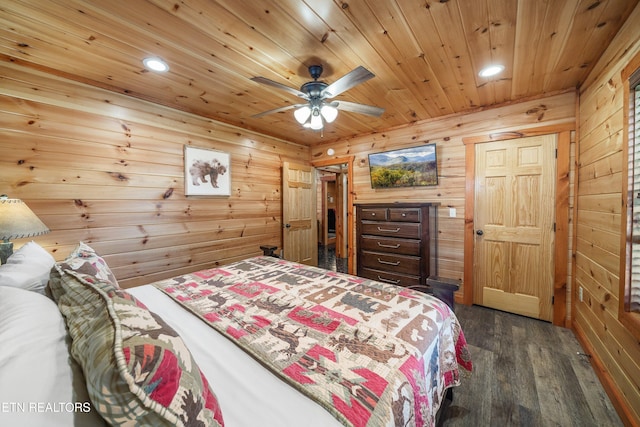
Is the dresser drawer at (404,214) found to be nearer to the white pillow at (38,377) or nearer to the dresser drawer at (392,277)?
the dresser drawer at (392,277)

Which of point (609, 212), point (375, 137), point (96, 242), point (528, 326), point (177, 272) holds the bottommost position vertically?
point (528, 326)

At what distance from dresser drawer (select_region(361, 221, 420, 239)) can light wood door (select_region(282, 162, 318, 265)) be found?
1406 mm

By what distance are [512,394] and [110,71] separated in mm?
3904

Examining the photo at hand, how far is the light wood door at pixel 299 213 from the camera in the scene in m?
4.05

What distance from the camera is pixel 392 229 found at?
117 inches

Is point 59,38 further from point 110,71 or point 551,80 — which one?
point 551,80

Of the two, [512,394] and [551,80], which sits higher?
[551,80]

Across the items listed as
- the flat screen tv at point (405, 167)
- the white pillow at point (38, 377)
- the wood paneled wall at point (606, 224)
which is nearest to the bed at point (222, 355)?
the white pillow at point (38, 377)

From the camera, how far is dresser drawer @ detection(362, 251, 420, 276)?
111 inches

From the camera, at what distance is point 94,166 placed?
2342 millimetres

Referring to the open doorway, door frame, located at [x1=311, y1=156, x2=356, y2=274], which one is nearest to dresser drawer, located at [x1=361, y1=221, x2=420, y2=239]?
door frame, located at [x1=311, y1=156, x2=356, y2=274]

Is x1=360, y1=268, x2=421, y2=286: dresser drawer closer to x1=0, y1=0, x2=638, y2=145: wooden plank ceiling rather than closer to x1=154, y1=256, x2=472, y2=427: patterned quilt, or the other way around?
x1=154, y1=256, x2=472, y2=427: patterned quilt

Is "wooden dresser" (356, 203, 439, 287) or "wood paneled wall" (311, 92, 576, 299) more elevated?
"wood paneled wall" (311, 92, 576, 299)

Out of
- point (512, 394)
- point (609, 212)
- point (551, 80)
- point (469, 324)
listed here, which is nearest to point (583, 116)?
point (551, 80)
